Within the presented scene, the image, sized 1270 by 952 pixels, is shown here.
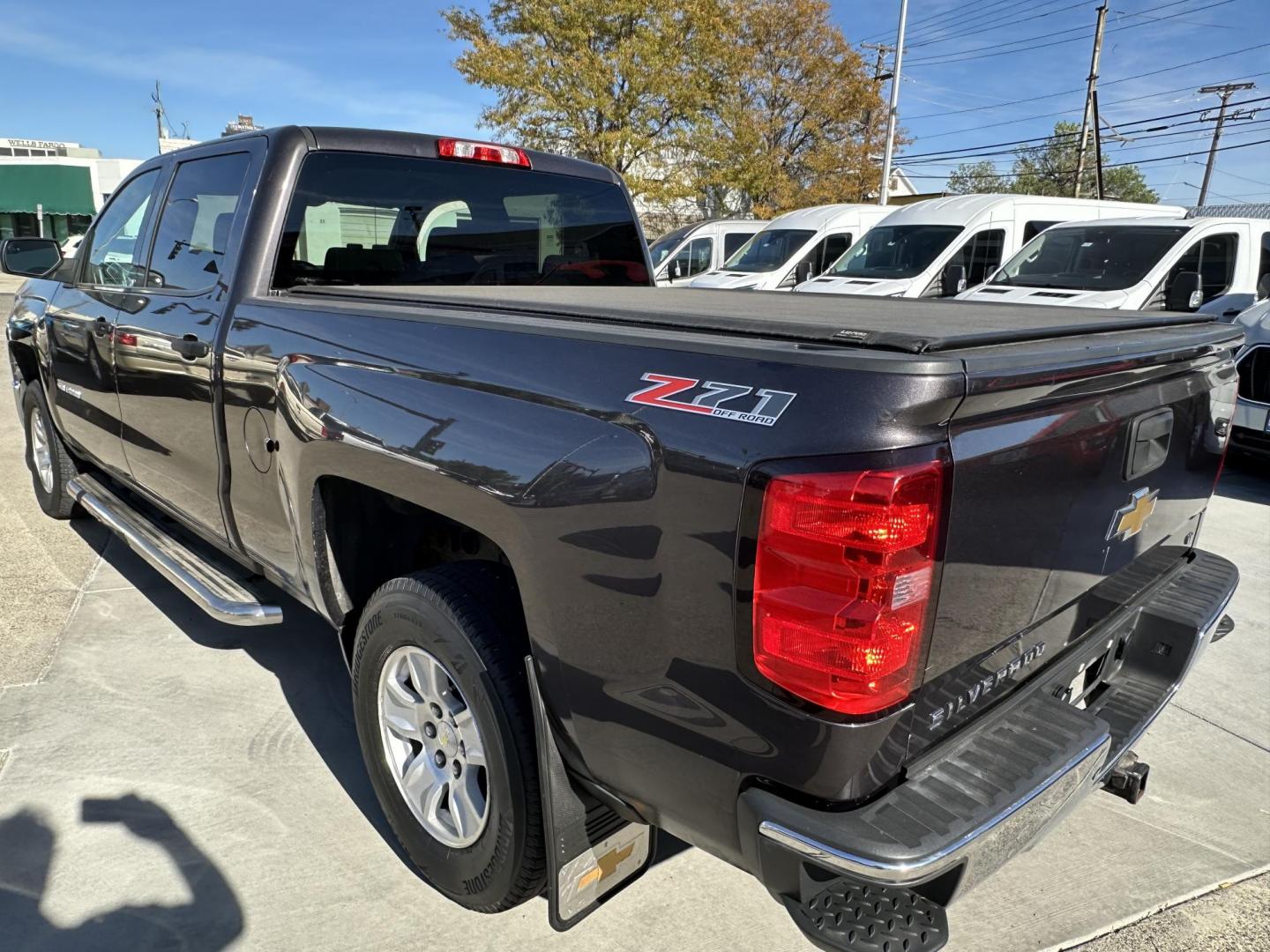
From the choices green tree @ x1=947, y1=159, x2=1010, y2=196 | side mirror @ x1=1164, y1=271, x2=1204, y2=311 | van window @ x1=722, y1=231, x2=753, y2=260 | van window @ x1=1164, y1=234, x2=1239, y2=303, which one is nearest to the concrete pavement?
side mirror @ x1=1164, y1=271, x2=1204, y2=311

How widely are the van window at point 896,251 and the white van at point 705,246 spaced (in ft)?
17.2

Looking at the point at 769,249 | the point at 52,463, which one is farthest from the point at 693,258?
the point at 52,463

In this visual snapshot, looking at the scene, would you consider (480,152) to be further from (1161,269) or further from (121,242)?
(1161,269)

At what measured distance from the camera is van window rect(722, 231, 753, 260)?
1844 cm

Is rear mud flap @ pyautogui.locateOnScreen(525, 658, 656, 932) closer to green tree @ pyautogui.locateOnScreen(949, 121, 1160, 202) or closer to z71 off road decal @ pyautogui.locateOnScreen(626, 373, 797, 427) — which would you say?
z71 off road decal @ pyautogui.locateOnScreen(626, 373, 797, 427)

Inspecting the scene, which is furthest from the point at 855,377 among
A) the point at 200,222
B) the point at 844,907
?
the point at 200,222

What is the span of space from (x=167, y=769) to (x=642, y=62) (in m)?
21.8

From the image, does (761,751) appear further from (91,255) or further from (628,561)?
(91,255)

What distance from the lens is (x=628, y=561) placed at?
1644 mm

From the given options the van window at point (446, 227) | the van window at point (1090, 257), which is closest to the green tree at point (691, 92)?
the van window at point (1090, 257)

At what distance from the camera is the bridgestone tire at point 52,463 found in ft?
16.4

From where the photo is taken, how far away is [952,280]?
11.3m

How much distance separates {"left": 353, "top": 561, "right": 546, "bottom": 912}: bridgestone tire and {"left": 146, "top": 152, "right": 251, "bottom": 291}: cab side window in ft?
5.08

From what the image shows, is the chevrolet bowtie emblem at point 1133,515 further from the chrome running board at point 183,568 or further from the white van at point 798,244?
the white van at point 798,244
